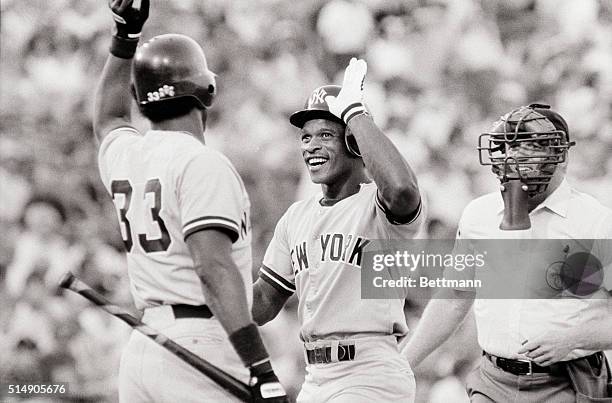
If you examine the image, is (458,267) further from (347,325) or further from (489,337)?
(347,325)

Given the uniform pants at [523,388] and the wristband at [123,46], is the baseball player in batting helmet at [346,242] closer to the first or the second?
the uniform pants at [523,388]

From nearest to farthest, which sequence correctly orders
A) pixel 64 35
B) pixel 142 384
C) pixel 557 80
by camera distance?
1. pixel 142 384
2. pixel 557 80
3. pixel 64 35

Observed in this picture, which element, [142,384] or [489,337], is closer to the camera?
[142,384]

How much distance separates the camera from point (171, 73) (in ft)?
8.32

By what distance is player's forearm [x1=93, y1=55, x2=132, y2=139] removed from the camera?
2.75m

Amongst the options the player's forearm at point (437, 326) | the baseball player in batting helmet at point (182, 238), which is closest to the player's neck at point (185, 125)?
the baseball player in batting helmet at point (182, 238)

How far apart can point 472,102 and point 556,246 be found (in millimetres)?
2070

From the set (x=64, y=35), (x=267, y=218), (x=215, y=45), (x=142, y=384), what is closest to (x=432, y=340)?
(x=142, y=384)

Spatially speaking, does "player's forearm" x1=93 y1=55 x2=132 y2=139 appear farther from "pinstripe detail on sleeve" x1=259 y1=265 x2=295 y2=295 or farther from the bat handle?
"pinstripe detail on sleeve" x1=259 y1=265 x2=295 y2=295

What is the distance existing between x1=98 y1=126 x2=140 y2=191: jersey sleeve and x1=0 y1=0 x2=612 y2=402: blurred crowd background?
2316mm

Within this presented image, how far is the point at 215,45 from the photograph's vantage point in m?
5.30

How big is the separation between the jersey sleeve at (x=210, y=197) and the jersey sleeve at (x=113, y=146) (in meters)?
0.34

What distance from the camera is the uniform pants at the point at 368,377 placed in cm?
285

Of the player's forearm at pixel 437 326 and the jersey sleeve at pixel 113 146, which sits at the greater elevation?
the jersey sleeve at pixel 113 146
